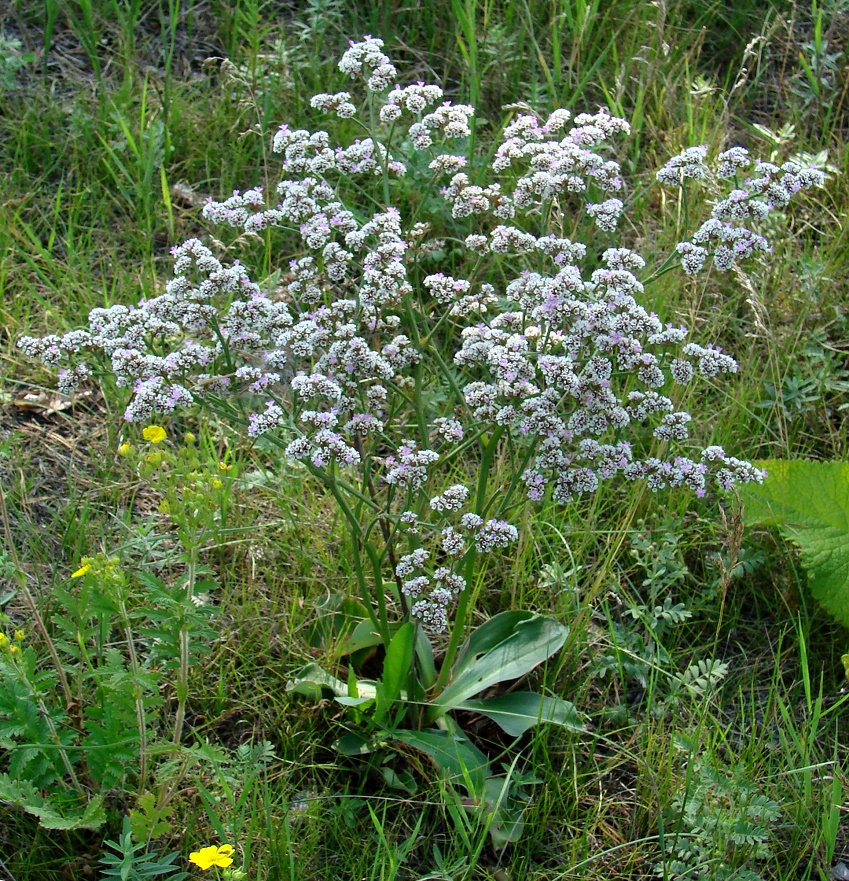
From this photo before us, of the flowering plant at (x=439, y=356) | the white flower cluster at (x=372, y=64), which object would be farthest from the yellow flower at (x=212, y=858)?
the white flower cluster at (x=372, y=64)

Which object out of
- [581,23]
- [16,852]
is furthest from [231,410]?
[581,23]

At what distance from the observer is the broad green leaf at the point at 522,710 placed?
242 cm

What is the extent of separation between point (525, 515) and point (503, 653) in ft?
1.36

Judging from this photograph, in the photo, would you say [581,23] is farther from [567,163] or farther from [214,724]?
[214,724]

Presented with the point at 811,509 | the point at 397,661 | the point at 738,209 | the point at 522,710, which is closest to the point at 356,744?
the point at 397,661

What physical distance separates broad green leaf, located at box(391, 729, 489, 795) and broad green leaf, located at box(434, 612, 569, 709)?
94 mm

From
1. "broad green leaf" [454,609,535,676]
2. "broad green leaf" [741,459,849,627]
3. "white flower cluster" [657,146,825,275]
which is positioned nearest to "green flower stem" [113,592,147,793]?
"broad green leaf" [454,609,535,676]

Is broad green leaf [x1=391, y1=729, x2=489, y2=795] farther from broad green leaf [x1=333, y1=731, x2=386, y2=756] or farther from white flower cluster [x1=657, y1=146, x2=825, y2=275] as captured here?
white flower cluster [x1=657, y1=146, x2=825, y2=275]

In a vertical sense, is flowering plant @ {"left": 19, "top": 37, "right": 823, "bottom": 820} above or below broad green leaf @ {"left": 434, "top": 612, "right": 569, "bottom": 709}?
above

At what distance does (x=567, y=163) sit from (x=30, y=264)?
7.07ft

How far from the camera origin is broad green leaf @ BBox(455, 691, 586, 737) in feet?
7.93

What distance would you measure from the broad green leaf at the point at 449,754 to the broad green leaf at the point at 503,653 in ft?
0.31

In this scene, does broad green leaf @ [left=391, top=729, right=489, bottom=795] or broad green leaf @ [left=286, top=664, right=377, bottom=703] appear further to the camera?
broad green leaf @ [left=286, top=664, right=377, bottom=703]

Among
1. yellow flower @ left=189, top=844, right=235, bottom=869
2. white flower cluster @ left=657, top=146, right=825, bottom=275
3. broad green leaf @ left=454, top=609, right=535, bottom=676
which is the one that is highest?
white flower cluster @ left=657, top=146, right=825, bottom=275
